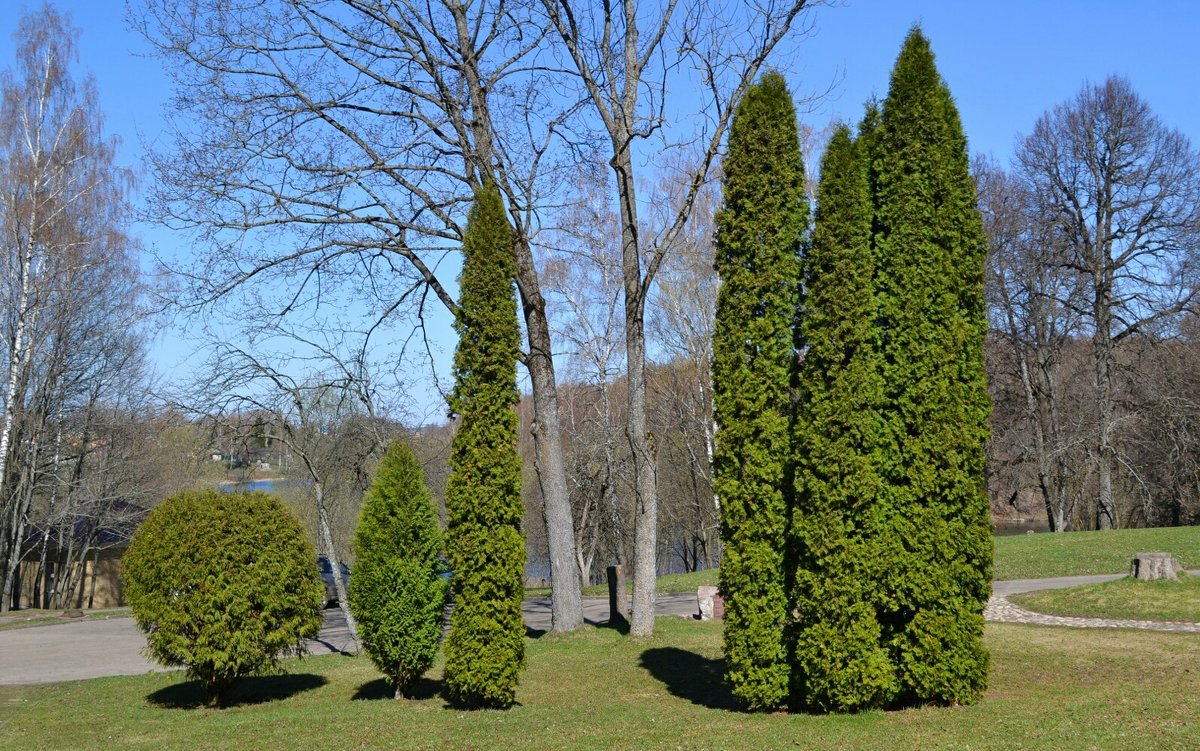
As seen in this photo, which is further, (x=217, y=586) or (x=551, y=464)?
(x=551, y=464)

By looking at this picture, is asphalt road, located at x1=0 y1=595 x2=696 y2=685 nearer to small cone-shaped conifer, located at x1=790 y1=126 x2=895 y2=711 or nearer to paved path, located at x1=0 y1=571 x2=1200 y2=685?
paved path, located at x1=0 y1=571 x2=1200 y2=685

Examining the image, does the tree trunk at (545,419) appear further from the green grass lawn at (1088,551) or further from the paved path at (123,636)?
the green grass lawn at (1088,551)

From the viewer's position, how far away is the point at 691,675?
11156 mm

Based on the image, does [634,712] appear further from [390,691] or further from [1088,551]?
[1088,551]

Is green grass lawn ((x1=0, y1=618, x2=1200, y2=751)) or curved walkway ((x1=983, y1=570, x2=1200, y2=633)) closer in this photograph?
green grass lawn ((x1=0, y1=618, x2=1200, y2=751))

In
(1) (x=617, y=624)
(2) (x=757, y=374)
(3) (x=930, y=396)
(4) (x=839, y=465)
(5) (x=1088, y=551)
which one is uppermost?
(2) (x=757, y=374)

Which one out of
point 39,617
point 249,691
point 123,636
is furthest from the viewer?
point 39,617

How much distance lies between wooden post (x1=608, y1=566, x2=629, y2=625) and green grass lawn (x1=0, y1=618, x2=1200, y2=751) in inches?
94.8

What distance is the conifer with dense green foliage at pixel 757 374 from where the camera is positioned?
8.80 m

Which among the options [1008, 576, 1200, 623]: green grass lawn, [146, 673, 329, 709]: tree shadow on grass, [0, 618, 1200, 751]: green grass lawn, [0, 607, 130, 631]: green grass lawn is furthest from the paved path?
[0, 618, 1200, 751]: green grass lawn

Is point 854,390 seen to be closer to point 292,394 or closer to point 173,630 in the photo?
point 173,630

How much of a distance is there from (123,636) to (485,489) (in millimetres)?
14349

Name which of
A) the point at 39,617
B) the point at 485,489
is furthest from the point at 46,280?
the point at 485,489

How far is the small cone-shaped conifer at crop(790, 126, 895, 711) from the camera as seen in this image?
834 centimetres
